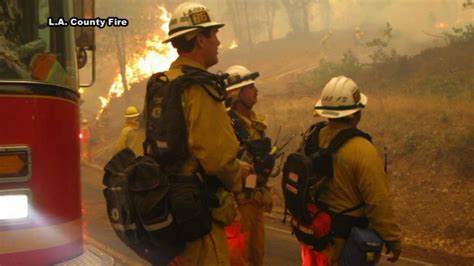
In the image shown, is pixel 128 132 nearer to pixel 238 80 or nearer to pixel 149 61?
pixel 238 80

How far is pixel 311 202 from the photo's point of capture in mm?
3824

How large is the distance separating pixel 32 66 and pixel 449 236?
652 centimetres

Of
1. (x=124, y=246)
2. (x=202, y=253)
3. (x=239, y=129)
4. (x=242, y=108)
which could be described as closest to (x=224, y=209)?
(x=202, y=253)

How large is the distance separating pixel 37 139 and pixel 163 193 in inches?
36.8

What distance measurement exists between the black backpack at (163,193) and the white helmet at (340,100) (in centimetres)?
117

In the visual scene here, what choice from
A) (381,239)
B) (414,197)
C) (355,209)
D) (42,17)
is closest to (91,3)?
(42,17)

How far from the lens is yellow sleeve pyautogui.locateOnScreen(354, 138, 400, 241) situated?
3.54 m

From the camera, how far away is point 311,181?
376 centimetres

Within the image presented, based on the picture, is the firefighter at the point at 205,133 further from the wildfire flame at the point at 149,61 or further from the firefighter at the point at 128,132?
the wildfire flame at the point at 149,61

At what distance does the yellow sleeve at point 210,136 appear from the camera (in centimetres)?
291

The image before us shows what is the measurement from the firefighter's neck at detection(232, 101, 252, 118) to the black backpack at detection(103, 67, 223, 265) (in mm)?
2391

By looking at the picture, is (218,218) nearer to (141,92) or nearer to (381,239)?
(381,239)

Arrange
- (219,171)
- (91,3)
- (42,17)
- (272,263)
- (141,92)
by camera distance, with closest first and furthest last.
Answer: (219,171) → (42,17) → (91,3) → (272,263) → (141,92)

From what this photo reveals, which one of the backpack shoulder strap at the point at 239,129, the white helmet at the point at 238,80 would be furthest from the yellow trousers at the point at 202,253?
the white helmet at the point at 238,80
